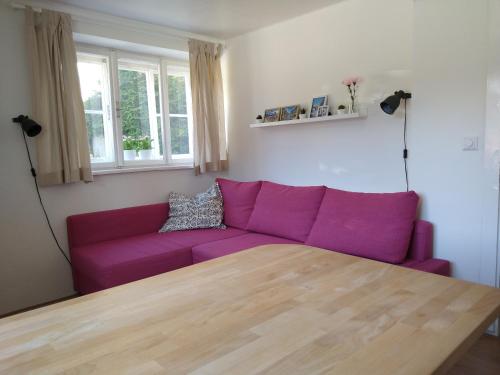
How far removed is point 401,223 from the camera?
2.44 meters

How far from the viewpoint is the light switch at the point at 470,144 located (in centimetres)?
231

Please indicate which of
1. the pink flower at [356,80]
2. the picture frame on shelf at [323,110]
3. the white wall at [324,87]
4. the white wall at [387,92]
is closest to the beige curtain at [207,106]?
the white wall at [324,87]

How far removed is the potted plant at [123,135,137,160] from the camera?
3604mm

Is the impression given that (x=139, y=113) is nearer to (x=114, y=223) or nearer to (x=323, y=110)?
(x=114, y=223)

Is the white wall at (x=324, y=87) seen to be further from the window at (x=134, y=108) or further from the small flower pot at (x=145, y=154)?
the small flower pot at (x=145, y=154)

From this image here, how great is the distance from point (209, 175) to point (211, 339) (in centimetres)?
325

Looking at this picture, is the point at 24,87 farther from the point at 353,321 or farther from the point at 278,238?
the point at 353,321

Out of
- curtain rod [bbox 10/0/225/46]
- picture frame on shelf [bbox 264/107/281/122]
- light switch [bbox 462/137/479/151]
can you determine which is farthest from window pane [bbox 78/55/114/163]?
light switch [bbox 462/137/479/151]

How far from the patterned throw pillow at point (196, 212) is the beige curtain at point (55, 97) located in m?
0.90

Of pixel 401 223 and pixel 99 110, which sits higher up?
pixel 99 110

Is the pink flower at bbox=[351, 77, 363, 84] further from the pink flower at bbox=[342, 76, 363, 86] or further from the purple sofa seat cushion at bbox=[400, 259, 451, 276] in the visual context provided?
the purple sofa seat cushion at bbox=[400, 259, 451, 276]

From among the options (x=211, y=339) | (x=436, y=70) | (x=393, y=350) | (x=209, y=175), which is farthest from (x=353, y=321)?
(x=209, y=175)

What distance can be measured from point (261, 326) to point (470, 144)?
6.53 feet

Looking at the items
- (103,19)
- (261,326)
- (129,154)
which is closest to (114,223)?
(129,154)
